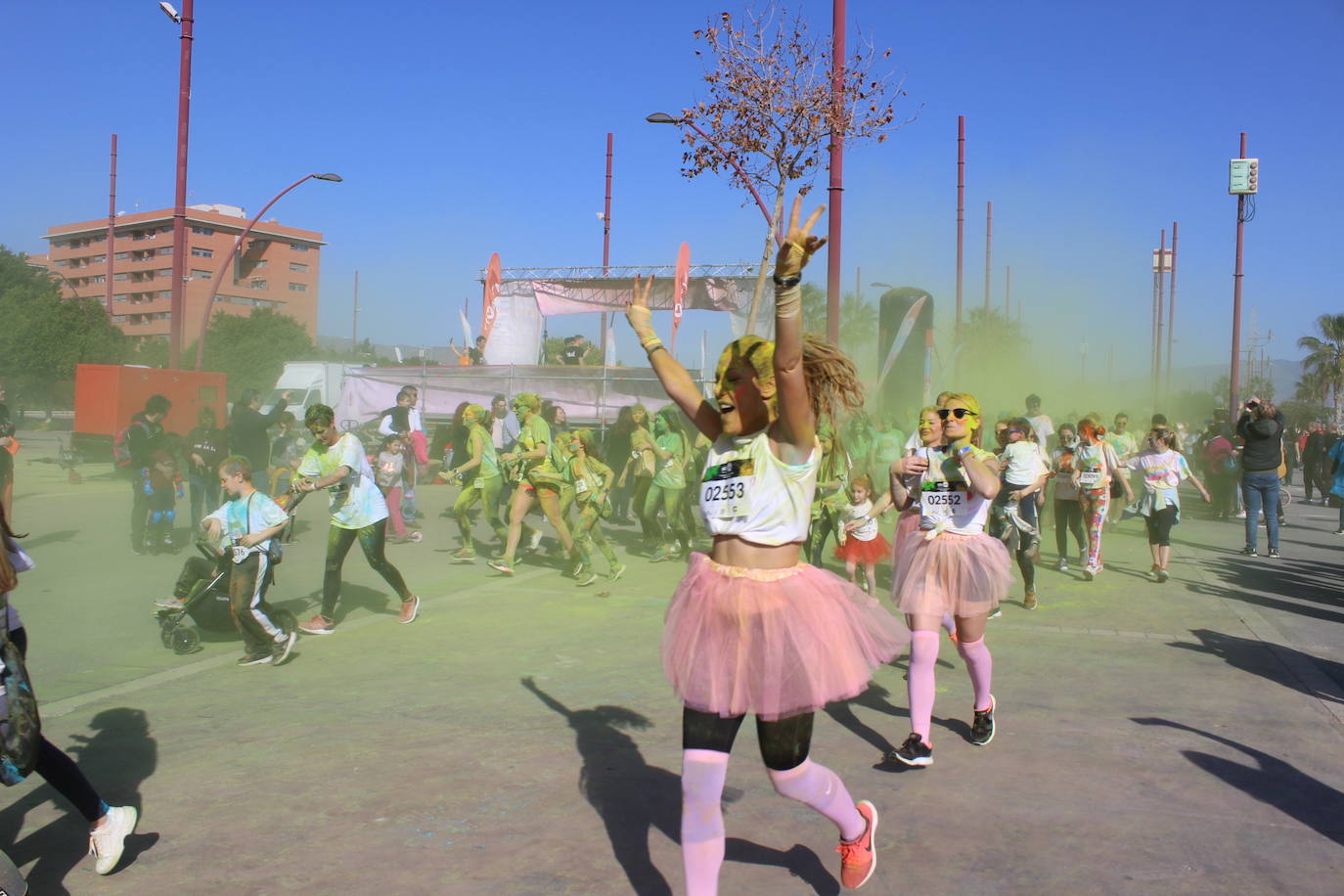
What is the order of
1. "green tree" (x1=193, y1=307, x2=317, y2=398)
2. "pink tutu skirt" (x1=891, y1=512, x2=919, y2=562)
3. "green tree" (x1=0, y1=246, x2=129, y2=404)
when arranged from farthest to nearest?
1. "green tree" (x1=193, y1=307, x2=317, y2=398)
2. "green tree" (x1=0, y1=246, x2=129, y2=404)
3. "pink tutu skirt" (x1=891, y1=512, x2=919, y2=562)

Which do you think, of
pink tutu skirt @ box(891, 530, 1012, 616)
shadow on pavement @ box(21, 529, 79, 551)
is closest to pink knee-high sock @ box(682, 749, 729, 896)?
pink tutu skirt @ box(891, 530, 1012, 616)

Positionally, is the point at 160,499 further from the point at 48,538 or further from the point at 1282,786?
the point at 1282,786

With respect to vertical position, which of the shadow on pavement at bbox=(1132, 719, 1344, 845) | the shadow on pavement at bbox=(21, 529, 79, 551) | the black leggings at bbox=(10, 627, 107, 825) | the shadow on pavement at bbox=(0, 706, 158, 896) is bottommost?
the shadow on pavement at bbox=(21, 529, 79, 551)

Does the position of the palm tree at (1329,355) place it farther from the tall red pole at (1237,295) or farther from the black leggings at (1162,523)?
the black leggings at (1162,523)

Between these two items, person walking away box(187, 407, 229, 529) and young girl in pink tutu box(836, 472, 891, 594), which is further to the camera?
person walking away box(187, 407, 229, 529)

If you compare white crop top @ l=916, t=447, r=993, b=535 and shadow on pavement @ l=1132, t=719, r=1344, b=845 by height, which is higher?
white crop top @ l=916, t=447, r=993, b=535

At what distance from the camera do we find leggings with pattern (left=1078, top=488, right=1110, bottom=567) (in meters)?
11.0

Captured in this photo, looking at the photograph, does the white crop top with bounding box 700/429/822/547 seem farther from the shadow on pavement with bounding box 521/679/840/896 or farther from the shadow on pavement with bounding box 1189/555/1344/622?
the shadow on pavement with bounding box 1189/555/1344/622

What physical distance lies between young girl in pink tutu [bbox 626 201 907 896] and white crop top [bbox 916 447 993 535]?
2.03 meters

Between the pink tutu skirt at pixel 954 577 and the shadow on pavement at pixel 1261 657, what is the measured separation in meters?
2.78

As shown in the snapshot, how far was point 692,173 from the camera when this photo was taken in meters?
13.9

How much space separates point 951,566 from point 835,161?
9.38 m

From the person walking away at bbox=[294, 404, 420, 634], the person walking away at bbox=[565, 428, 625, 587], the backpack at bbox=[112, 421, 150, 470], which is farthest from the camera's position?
the backpack at bbox=[112, 421, 150, 470]

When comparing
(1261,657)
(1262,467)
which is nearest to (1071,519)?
(1262,467)
